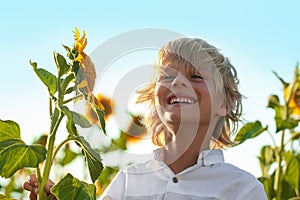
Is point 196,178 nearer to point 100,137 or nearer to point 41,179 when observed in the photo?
point 100,137

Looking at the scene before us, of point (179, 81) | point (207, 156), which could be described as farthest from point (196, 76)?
point (207, 156)

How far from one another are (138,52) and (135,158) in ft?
0.74

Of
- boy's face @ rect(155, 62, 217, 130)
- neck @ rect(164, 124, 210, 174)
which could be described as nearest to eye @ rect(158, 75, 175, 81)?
boy's face @ rect(155, 62, 217, 130)

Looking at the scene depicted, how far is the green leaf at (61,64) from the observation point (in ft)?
3.78

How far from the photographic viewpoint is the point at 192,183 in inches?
50.4

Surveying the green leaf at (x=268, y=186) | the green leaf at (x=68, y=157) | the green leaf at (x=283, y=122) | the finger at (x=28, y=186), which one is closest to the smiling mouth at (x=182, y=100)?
the finger at (x=28, y=186)

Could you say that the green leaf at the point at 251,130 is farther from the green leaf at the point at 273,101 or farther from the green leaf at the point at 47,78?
the green leaf at the point at 47,78

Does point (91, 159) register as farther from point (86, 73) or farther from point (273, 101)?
point (273, 101)

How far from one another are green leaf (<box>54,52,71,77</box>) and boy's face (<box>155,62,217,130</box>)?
218 mm

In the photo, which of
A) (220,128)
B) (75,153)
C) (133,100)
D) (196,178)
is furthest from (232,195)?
(75,153)

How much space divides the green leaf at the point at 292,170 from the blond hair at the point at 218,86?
0.65 metres

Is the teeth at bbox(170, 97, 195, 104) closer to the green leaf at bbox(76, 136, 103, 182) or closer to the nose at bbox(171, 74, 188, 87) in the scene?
the nose at bbox(171, 74, 188, 87)

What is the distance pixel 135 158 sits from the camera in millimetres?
1302

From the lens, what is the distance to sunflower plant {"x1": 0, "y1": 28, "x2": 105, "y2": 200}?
3.70 feet
